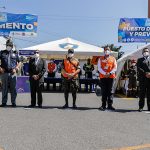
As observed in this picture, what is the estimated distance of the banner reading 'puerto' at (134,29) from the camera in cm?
3025

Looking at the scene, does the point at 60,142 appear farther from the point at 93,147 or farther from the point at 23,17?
the point at 23,17

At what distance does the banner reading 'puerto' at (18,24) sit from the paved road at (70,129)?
16781 mm

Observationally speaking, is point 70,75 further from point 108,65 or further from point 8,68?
point 8,68

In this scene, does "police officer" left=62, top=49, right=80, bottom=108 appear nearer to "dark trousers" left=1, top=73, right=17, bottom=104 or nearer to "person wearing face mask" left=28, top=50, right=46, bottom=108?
"person wearing face mask" left=28, top=50, right=46, bottom=108

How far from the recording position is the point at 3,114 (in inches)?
404

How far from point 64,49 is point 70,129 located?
14.4m

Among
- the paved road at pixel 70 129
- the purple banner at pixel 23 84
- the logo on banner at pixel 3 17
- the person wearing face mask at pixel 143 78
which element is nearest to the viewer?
the paved road at pixel 70 129

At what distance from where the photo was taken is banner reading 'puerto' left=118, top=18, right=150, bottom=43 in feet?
99.2

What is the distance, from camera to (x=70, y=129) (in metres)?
8.33

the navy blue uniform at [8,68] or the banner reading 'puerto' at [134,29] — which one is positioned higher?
the banner reading 'puerto' at [134,29]

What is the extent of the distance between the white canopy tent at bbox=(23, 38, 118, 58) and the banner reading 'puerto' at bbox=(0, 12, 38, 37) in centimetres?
433

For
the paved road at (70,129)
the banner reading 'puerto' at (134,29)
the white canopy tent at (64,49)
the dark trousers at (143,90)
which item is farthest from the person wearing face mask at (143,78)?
the banner reading 'puerto' at (134,29)

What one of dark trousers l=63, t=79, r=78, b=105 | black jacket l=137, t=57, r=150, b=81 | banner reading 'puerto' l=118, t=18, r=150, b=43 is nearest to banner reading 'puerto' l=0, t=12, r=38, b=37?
banner reading 'puerto' l=118, t=18, r=150, b=43

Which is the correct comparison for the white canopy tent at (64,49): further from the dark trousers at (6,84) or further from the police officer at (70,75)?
the dark trousers at (6,84)
